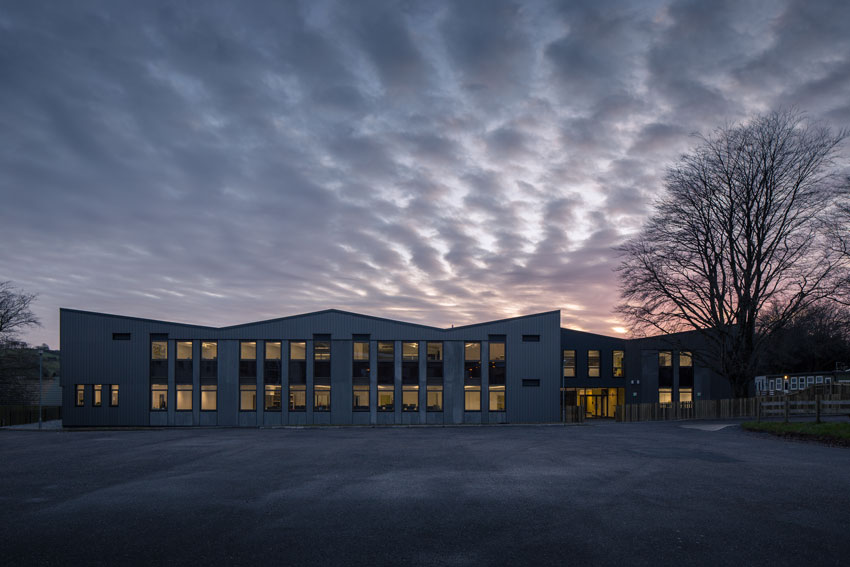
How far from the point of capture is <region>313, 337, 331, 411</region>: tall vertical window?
44.9 m

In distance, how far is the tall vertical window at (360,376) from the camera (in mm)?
→ 45156

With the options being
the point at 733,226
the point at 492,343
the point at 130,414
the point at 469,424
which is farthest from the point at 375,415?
the point at 733,226

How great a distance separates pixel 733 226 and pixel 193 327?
41.6 m

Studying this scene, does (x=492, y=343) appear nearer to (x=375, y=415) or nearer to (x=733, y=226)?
(x=375, y=415)

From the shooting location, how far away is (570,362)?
177 ft

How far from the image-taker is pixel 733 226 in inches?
1599

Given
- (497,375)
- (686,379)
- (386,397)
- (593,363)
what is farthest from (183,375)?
(686,379)

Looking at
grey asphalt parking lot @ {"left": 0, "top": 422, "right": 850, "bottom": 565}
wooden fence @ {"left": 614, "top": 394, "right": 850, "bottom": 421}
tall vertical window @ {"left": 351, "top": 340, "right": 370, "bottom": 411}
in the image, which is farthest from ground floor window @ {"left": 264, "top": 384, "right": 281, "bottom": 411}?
wooden fence @ {"left": 614, "top": 394, "right": 850, "bottom": 421}

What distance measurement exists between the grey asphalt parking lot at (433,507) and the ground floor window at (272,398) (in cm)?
2378

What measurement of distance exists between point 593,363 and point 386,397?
21.5 meters

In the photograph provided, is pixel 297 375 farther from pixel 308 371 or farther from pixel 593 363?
pixel 593 363

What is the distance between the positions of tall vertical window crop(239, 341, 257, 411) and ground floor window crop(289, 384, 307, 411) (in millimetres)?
2822

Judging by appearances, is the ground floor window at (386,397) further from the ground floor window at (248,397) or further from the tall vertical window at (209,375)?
the tall vertical window at (209,375)

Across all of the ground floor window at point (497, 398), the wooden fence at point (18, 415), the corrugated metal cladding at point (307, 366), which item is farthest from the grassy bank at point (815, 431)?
the wooden fence at point (18, 415)
